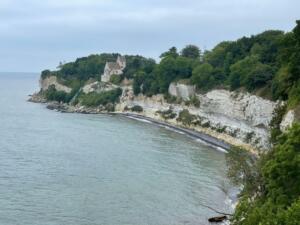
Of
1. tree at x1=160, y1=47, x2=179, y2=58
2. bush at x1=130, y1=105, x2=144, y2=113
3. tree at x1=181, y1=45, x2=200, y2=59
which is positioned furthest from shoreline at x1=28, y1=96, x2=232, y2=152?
tree at x1=181, y1=45, x2=200, y2=59

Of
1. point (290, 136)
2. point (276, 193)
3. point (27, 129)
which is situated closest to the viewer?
point (276, 193)

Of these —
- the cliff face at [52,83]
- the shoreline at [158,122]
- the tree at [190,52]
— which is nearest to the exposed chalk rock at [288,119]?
the shoreline at [158,122]

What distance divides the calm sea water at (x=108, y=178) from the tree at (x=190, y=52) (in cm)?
4677

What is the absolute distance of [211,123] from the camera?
262 ft

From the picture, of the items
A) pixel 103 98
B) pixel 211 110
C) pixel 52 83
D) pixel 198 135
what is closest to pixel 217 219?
pixel 198 135

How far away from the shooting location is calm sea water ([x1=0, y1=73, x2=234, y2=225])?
3716 centimetres

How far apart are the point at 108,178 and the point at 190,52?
82.6 meters

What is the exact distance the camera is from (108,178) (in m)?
48.3

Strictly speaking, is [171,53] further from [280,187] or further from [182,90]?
[280,187]

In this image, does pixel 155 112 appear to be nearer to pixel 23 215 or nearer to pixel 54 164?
pixel 54 164

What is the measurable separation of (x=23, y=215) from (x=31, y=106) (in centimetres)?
9576

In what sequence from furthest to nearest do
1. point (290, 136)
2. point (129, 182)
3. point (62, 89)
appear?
point (62, 89)
point (129, 182)
point (290, 136)

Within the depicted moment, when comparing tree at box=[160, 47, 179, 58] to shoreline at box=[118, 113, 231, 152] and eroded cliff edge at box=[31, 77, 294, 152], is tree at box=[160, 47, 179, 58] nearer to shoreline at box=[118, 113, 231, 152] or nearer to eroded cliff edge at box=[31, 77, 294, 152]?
eroded cliff edge at box=[31, 77, 294, 152]

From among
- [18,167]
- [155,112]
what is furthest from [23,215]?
[155,112]
